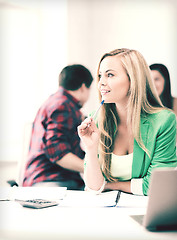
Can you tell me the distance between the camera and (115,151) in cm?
182

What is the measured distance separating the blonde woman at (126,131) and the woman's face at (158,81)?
0.86m

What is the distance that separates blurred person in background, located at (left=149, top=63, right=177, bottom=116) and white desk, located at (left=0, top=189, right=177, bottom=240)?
1543mm

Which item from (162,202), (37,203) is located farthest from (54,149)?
(162,202)

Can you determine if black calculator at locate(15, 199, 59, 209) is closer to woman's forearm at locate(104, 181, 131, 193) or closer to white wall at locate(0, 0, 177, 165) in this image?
woman's forearm at locate(104, 181, 131, 193)

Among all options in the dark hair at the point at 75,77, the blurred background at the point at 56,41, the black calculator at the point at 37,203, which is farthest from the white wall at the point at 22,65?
the black calculator at the point at 37,203

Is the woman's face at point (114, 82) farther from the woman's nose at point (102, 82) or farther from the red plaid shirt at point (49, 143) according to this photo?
the red plaid shirt at point (49, 143)

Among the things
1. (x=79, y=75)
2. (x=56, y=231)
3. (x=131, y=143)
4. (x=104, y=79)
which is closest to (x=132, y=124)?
(x=131, y=143)

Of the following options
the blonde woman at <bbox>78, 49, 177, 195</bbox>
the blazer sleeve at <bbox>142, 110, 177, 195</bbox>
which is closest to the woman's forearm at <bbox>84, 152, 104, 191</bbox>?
the blonde woman at <bbox>78, 49, 177, 195</bbox>

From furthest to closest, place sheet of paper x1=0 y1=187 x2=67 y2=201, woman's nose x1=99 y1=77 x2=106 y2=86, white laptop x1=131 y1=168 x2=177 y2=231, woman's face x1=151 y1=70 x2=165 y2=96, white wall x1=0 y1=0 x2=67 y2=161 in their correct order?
white wall x1=0 y1=0 x2=67 y2=161 → woman's face x1=151 y1=70 x2=165 y2=96 → woman's nose x1=99 y1=77 x2=106 y2=86 → sheet of paper x1=0 y1=187 x2=67 y2=201 → white laptop x1=131 y1=168 x2=177 y2=231

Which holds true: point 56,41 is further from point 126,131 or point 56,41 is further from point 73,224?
point 73,224

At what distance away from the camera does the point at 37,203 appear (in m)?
1.27

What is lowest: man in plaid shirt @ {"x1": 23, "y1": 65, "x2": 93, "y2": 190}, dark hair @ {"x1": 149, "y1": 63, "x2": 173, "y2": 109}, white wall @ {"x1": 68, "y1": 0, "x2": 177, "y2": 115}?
man in plaid shirt @ {"x1": 23, "y1": 65, "x2": 93, "y2": 190}

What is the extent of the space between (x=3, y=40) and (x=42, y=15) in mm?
459

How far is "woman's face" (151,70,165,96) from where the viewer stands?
8.82ft
